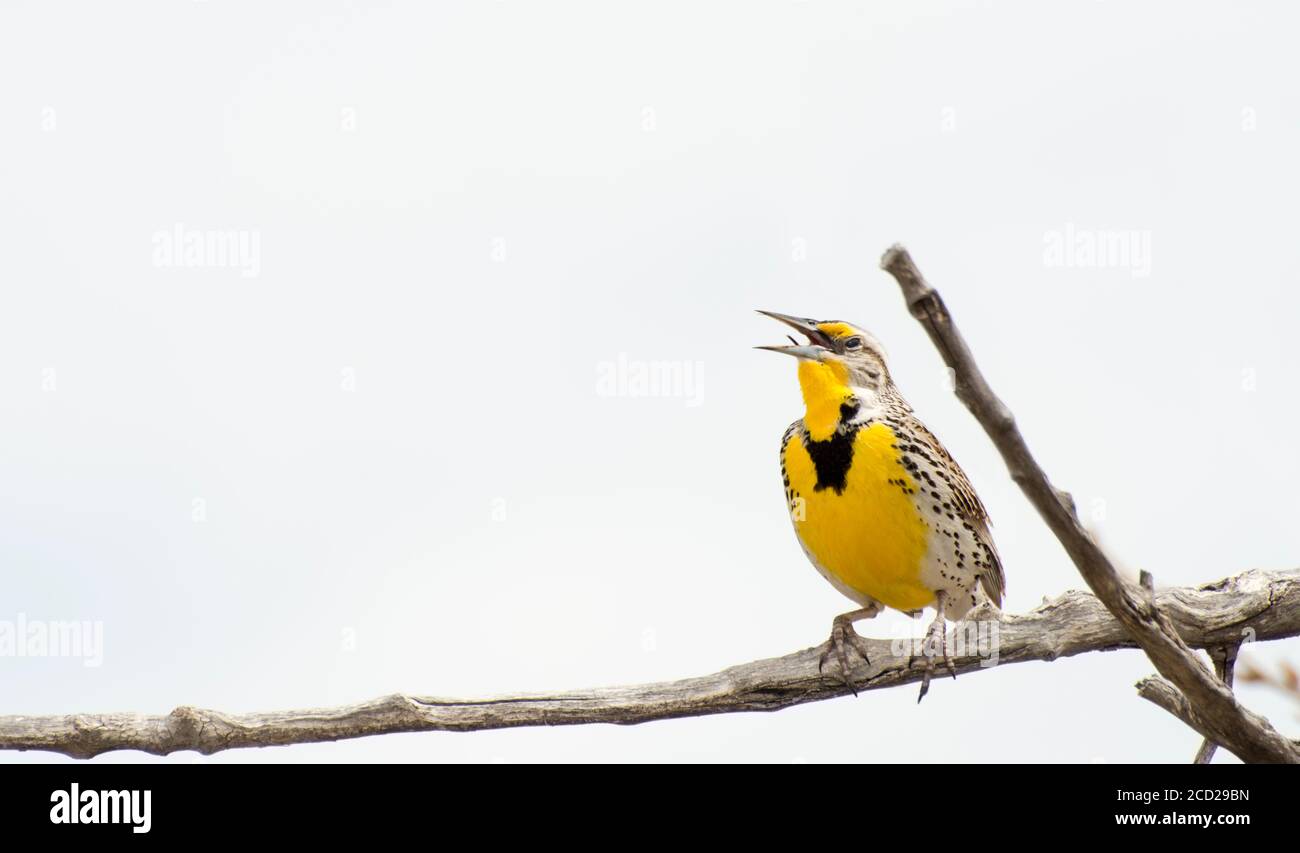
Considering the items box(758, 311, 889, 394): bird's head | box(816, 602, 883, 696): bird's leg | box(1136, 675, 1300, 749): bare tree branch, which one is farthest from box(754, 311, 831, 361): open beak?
box(1136, 675, 1300, 749): bare tree branch

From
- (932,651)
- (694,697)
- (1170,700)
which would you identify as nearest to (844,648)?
(932,651)

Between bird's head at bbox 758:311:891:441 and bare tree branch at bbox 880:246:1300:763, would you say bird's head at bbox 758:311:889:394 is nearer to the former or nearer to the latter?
bird's head at bbox 758:311:891:441

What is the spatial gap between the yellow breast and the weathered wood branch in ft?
0.84

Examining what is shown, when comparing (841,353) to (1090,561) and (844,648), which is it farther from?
(1090,561)

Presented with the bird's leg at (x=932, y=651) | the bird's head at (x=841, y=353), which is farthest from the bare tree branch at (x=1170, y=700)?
the bird's head at (x=841, y=353)

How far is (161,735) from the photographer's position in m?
4.61

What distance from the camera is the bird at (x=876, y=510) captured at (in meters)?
5.01

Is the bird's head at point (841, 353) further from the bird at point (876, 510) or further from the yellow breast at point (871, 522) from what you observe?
the yellow breast at point (871, 522)

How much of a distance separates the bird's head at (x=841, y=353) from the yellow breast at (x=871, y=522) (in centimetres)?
33

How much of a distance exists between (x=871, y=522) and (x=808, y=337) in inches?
34.1
